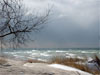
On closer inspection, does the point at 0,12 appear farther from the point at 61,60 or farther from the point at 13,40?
the point at 61,60

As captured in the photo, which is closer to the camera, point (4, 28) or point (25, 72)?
point (25, 72)

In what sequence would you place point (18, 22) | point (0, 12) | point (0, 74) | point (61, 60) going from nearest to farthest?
point (0, 74) → point (0, 12) → point (18, 22) → point (61, 60)

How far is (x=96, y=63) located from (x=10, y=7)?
4.23 m

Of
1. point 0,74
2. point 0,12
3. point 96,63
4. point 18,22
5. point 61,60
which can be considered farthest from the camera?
point 61,60

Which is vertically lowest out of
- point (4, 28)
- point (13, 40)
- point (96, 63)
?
point (96, 63)

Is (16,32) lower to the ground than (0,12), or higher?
lower

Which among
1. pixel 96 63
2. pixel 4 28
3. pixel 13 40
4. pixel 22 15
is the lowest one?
pixel 96 63

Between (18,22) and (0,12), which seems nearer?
(0,12)

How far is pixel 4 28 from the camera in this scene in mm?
5875

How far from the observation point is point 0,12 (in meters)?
5.54

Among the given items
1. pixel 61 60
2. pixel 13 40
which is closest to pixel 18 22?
pixel 13 40

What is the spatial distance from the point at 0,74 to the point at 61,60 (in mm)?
4253

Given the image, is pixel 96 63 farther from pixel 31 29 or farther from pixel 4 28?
pixel 4 28

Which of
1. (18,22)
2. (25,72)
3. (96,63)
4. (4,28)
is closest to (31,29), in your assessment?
(18,22)
